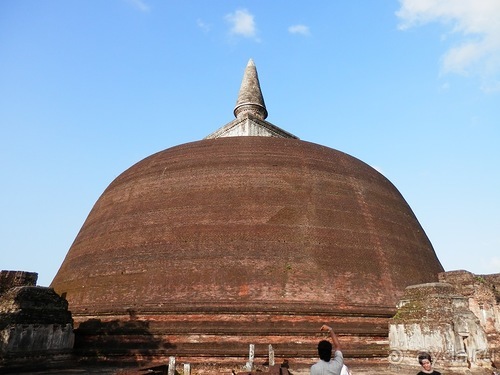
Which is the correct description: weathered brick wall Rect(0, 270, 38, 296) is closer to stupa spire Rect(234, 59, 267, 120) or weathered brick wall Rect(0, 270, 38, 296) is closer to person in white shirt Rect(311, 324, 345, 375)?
person in white shirt Rect(311, 324, 345, 375)

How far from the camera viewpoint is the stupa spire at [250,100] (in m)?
22.8

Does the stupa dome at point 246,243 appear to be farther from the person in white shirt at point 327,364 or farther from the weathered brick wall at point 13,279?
the person in white shirt at point 327,364

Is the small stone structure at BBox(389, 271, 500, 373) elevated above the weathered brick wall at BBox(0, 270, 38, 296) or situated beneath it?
situated beneath

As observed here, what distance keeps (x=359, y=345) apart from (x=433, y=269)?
16.0 feet

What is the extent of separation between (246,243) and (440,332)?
5.12 meters

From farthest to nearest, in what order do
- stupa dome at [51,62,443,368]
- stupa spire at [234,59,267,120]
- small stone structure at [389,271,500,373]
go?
stupa spire at [234,59,267,120], stupa dome at [51,62,443,368], small stone structure at [389,271,500,373]

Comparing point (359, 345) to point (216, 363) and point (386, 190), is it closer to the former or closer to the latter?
point (216, 363)

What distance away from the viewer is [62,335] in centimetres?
1038

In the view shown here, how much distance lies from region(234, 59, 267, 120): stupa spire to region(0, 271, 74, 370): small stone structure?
1395 cm

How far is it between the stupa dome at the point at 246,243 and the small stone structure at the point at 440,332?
878 mm

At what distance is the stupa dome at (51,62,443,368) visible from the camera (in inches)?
424

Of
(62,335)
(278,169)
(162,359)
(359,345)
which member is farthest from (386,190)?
(62,335)

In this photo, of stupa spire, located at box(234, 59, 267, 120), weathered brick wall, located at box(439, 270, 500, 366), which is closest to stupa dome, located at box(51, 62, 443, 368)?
weathered brick wall, located at box(439, 270, 500, 366)

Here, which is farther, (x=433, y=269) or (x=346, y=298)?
(x=433, y=269)
